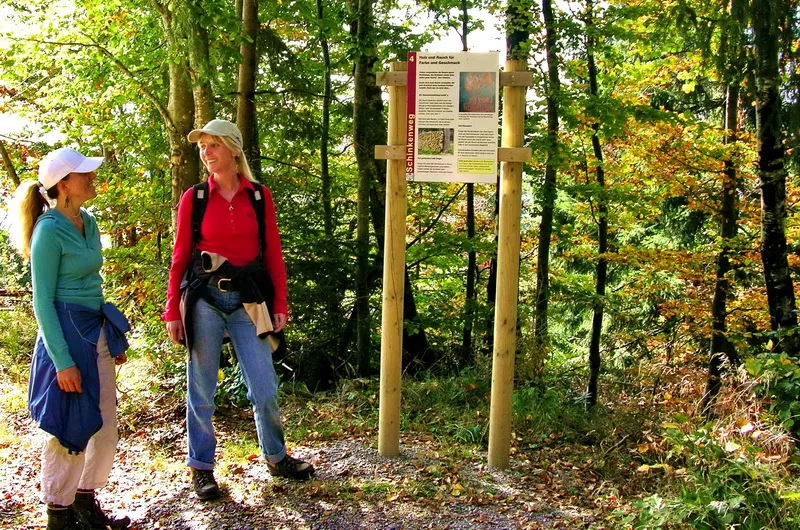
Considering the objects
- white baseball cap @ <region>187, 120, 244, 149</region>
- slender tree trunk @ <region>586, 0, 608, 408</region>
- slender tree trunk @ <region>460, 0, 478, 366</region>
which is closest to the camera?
white baseball cap @ <region>187, 120, 244, 149</region>

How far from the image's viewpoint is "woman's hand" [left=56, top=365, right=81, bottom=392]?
3.35 metres

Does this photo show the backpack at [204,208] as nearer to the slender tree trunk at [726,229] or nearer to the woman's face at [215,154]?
the woman's face at [215,154]

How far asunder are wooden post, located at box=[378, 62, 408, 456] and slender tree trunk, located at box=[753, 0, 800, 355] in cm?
352

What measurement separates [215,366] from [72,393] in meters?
0.83

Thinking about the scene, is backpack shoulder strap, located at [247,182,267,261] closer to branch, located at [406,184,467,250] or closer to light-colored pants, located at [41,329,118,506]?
light-colored pants, located at [41,329,118,506]

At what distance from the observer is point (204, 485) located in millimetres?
4055

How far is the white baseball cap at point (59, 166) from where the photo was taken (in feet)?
11.3

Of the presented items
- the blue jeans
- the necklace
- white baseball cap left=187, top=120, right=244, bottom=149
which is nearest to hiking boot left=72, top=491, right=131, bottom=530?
the blue jeans

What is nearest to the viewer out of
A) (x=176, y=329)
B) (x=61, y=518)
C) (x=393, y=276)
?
(x=61, y=518)

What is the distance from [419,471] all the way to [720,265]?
27.2ft

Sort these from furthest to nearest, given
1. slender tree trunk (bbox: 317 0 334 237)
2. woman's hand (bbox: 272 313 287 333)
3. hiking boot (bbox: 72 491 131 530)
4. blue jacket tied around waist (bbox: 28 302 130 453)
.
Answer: slender tree trunk (bbox: 317 0 334 237) < woman's hand (bbox: 272 313 287 333) < hiking boot (bbox: 72 491 131 530) < blue jacket tied around waist (bbox: 28 302 130 453)

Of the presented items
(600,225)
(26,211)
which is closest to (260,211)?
(26,211)

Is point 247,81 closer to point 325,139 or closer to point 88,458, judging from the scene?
point 325,139

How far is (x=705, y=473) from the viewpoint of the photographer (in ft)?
12.3
